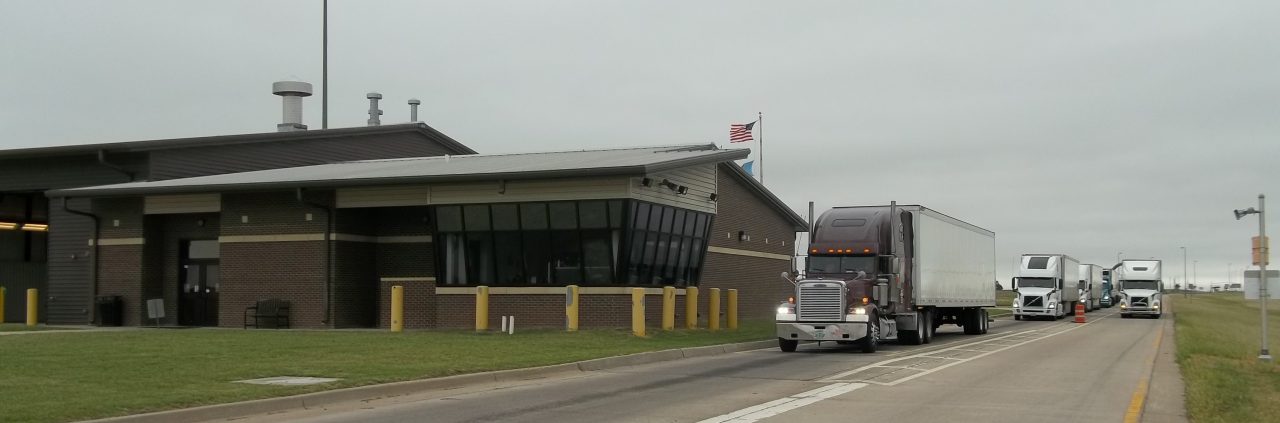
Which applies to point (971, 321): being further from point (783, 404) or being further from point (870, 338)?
point (783, 404)

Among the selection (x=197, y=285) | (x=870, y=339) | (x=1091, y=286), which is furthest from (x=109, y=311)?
(x=1091, y=286)

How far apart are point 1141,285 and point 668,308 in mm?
36221

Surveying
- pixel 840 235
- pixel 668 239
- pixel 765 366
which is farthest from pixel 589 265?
pixel 765 366

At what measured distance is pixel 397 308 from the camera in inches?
1230

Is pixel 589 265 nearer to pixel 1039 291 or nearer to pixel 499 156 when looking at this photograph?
pixel 499 156

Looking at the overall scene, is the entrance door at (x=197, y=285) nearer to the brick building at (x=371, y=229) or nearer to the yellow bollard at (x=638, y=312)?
the brick building at (x=371, y=229)

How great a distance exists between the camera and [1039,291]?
5475 centimetres

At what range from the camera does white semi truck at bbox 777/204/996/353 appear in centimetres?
2564

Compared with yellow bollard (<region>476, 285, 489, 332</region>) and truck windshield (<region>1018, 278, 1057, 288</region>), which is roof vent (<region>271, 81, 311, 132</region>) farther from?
truck windshield (<region>1018, 278, 1057, 288</region>)

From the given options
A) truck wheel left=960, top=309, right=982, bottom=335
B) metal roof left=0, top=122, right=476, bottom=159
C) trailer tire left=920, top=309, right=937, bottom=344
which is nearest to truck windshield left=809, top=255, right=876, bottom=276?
trailer tire left=920, top=309, right=937, bottom=344

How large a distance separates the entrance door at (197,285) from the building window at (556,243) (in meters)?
9.10

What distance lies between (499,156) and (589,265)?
8.02 metres

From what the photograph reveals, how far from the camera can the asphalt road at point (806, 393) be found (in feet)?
43.8

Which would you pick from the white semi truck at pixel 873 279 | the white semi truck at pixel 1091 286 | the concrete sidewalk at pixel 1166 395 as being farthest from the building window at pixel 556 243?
the white semi truck at pixel 1091 286
